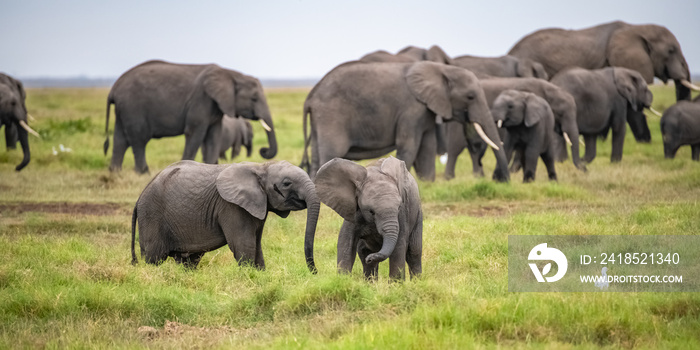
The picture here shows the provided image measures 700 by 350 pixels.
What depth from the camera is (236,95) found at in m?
16.1

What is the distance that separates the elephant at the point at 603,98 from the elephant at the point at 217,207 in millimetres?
11760

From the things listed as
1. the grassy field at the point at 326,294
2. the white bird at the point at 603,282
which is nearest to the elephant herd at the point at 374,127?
the grassy field at the point at 326,294

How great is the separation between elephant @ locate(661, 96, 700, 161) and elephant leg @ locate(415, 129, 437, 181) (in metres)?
6.47

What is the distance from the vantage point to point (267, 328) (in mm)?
6363

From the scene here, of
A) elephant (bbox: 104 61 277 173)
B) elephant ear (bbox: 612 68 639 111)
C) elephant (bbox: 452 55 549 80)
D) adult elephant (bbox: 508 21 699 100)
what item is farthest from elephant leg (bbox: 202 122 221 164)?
adult elephant (bbox: 508 21 699 100)

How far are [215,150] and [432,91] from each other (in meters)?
4.64

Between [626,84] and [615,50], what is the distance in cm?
331

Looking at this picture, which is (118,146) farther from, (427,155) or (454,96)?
(454,96)

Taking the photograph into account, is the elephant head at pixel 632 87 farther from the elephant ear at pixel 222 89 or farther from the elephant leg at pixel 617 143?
the elephant ear at pixel 222 89

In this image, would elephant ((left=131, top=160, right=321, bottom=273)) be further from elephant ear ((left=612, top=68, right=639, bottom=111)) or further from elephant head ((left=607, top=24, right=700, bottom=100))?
elephant head ((left=607, top=24, right=700, bottom=100))

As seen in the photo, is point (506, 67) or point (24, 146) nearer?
point (24, 146)

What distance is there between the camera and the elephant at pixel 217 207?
779cm

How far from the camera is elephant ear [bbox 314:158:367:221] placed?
278 inches

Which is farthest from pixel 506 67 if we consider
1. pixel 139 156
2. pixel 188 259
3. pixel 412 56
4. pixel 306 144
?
pixel 188 259
